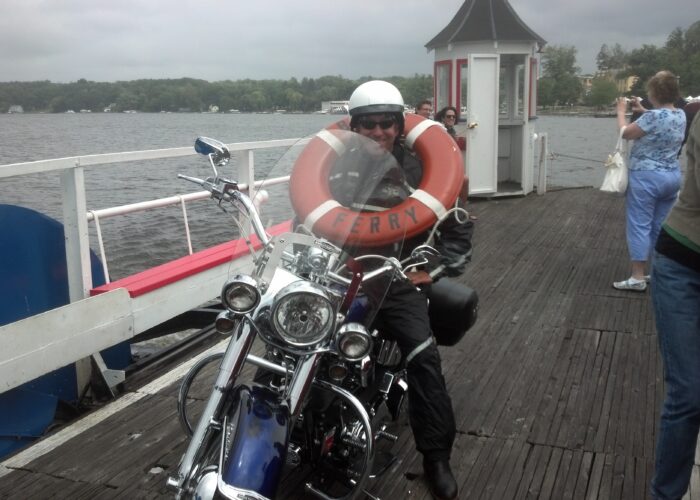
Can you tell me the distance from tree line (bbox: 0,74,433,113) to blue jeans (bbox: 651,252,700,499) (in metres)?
3.12

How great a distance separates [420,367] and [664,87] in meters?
3.35

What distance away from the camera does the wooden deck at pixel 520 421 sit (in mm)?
3096

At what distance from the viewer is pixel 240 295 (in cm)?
214

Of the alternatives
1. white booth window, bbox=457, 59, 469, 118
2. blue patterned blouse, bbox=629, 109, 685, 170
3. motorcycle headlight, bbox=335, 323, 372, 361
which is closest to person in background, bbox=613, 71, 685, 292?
blue patterned blouse, bbox=629, 109, 685, 170

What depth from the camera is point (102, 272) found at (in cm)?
455

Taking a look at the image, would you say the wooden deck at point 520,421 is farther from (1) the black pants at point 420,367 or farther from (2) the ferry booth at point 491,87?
(2) the ferry booth at point 491,87

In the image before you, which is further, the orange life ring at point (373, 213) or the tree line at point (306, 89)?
the tree line at point (306, 89)

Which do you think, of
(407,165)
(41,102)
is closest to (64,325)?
(407,165)

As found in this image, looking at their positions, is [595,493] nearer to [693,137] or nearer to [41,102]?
[693,137]

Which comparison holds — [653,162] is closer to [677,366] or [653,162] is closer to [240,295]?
[677,366]

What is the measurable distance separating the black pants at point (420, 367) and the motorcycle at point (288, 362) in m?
0.18

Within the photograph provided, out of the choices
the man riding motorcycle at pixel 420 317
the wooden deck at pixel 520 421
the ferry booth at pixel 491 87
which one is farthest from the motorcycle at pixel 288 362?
the ferry booth at pixel 491 87

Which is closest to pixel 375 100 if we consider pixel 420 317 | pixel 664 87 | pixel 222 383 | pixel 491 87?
pixel 420 317

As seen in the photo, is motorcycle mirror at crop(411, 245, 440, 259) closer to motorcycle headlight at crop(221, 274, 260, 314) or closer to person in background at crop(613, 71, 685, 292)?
motorcycle headlight at crop(221, 274, 260, 314)
